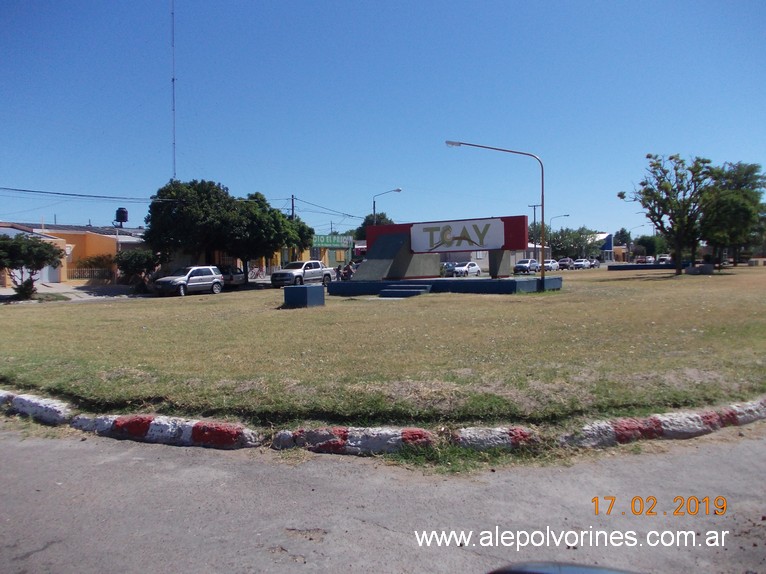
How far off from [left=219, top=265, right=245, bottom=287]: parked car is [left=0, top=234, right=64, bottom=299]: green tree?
11.2m

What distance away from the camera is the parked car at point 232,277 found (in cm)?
3947

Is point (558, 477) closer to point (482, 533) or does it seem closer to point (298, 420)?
point (482, 533)

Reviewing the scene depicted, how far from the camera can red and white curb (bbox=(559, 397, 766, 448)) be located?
569cm

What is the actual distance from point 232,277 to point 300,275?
4.99 m

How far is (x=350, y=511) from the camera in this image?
14.6ft

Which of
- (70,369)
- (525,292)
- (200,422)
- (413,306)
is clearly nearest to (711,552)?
(200,422)

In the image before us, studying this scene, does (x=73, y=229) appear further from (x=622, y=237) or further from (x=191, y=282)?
(x=622, y=237)

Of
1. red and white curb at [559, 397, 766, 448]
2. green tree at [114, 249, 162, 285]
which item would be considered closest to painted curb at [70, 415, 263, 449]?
red and white curb at [559, 397, 766, 448]

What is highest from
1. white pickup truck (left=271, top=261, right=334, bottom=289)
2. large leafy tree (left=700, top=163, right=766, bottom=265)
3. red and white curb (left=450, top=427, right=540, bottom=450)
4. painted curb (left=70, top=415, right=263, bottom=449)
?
large leafy tree (left=700, top=163, right=766, bottom=265)

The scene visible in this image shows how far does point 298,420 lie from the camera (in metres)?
6.17

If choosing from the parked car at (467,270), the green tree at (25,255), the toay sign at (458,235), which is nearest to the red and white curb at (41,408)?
the green tree at (25,255)

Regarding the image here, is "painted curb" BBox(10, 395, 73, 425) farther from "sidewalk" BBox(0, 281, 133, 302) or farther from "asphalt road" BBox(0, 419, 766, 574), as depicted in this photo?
"sidewalk" BBox(0, 281, 133, 302)

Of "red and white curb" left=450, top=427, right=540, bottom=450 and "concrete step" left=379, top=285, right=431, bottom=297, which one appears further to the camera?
"concrete step" left=379, top=285, right=431, bottom=297

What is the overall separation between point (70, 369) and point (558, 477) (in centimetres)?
691
